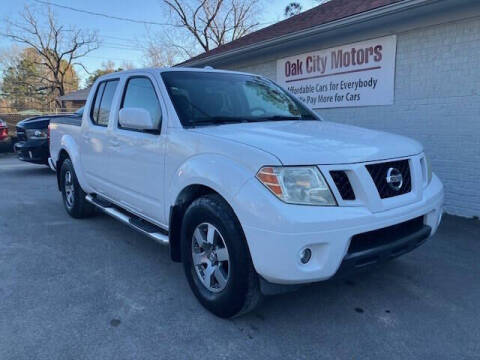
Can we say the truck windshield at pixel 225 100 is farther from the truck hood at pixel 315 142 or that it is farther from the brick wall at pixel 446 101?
the brick wall at pixel 446 101

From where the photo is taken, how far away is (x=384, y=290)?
3270 millimetres

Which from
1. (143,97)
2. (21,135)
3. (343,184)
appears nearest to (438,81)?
(343,184)

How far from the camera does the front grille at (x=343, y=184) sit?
7.87 feet

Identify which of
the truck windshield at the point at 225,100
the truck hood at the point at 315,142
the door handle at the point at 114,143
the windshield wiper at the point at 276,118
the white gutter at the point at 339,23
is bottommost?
the door handle at the point at 114,143

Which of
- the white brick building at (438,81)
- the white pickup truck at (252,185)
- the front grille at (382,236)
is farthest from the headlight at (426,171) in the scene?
the white brick building at (438,81)

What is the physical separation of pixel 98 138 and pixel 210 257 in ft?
7.70

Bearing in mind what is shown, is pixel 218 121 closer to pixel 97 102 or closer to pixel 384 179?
pixel 384 179

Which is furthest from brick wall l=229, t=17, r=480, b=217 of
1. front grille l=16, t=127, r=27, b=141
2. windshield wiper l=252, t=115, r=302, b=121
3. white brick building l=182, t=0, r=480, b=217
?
front grille l=16, t=127, r=27, b=141

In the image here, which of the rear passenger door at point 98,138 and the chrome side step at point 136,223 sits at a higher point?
the rear passenger door at point 98,138

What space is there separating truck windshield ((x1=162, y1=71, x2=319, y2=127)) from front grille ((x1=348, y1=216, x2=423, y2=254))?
148 cm

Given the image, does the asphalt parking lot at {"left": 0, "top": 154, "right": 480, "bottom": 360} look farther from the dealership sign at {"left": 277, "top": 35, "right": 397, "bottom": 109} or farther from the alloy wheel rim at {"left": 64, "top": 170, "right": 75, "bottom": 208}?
the dealership sign at {"left": 277, "top": 35, "right": 397, "bottom": 109}

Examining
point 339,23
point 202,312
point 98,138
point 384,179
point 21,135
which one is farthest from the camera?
point 21,135

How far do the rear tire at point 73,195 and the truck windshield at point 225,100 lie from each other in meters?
2.53

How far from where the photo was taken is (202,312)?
2.91 meters
